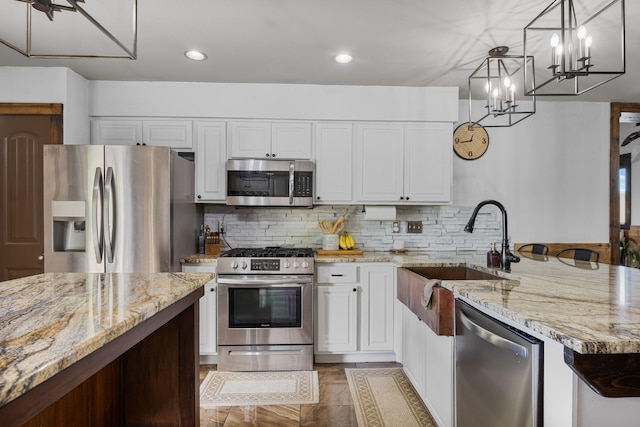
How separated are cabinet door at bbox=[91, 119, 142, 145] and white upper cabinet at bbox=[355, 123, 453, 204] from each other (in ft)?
6.72

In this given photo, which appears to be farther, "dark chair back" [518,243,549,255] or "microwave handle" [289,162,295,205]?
"dark chair back" [518,243,549,255]

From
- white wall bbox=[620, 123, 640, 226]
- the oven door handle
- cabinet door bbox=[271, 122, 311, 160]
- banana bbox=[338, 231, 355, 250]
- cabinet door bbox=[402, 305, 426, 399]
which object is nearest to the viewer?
cabinet door bbox=[402, 305, 426, 399]

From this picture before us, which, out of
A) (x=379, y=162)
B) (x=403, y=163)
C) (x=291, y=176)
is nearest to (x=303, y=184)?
(x=291, y=176)

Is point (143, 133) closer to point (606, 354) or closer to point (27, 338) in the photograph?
point (27, 338)

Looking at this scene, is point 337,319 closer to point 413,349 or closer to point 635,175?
point 413,349

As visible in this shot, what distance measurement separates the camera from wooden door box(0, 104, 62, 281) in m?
2.95

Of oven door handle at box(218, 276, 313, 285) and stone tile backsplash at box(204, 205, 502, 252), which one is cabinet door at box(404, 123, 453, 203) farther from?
oven door handle at box(218, 276, 313, 285)

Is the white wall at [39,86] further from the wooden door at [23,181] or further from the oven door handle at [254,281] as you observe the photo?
the oven door handle at [254,281]

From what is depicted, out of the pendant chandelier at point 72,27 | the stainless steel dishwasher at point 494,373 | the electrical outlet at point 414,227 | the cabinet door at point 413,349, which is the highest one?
the pendant chandelier at point 72,27

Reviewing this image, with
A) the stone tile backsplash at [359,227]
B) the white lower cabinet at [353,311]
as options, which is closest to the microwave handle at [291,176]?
the stone tile backsplash at [359,227]

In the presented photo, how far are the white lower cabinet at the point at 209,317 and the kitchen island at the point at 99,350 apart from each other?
1371mm

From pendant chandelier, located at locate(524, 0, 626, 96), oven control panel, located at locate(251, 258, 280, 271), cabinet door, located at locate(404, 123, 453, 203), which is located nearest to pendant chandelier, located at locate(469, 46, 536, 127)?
pendant chandelier, located at locate(524, 0, 626, 96)

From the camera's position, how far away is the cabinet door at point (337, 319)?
9.96 ft

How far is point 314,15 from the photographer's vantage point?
86.7 inches
